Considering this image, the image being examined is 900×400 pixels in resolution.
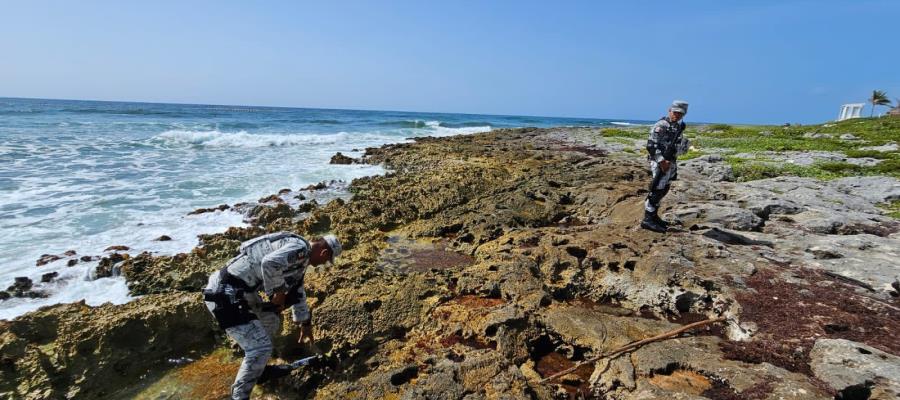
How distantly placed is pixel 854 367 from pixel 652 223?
→ 4386mm

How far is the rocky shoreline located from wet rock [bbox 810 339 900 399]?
2 cm

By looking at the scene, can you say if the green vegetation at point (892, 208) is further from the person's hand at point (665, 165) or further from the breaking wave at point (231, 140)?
the breaking wave at point (231, 140)

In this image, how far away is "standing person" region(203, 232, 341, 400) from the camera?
4449 mm

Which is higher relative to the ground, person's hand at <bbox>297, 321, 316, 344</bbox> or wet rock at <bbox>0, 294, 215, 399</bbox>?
person's hand at <bbox>297, 321, 316, 344</bbox>

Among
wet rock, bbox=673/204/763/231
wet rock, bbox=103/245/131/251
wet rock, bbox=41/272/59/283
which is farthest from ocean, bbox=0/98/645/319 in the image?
wet rock, bbox=673/204/763/231

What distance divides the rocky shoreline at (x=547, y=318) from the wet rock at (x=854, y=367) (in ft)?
0.05

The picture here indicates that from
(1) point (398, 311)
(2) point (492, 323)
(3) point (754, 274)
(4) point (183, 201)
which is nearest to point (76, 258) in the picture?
(4) point (183, 201)

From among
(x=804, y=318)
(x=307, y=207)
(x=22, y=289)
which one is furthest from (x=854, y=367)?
(x=307, y=207)

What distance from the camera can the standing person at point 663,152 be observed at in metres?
8.02

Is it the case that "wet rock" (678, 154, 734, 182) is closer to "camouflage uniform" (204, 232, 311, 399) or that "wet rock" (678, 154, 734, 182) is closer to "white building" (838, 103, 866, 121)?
"camouflage uniform" (204, 232, 311, 399)

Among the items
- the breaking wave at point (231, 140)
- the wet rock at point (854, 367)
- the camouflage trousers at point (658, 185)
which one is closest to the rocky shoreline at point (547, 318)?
the wet rock at point (854, 367)

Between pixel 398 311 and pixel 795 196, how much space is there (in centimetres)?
1060

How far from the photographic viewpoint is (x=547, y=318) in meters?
5.57

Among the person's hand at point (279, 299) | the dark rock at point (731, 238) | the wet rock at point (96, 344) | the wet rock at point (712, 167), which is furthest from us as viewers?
the wet rock at point (712, 167)
